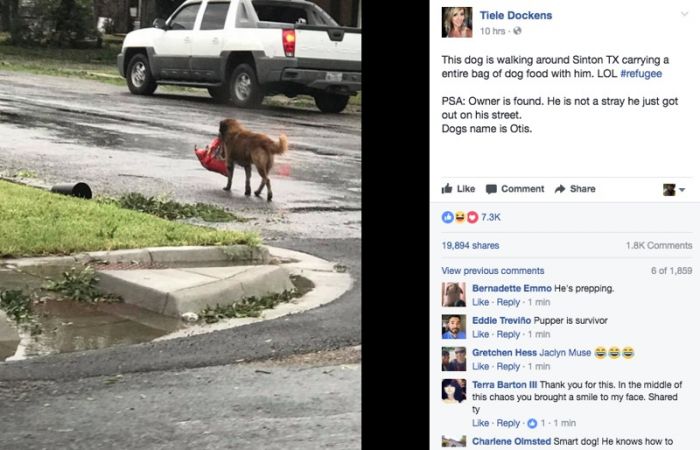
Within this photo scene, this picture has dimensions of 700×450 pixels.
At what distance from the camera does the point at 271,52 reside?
9.46 meters

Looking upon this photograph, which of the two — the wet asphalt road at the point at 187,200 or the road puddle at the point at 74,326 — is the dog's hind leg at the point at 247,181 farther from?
the road puddle at the point at 74,326

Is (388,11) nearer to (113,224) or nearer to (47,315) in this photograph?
(47,315)

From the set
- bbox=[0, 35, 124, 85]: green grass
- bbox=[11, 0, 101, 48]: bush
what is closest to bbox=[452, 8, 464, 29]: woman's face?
bbox=[11, 0, 101, 48]: bush

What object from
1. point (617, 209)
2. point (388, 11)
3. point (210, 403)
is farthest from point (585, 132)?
point (210, 403)

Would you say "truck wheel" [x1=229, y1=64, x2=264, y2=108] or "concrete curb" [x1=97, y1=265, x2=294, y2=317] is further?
"truck wheel" [x1=229, y1=64, x2=264, y2=108]

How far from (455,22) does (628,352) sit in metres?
0.34

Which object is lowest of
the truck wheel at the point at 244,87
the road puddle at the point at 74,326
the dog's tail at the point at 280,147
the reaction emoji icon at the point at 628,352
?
the road puddle at the point at 74,326

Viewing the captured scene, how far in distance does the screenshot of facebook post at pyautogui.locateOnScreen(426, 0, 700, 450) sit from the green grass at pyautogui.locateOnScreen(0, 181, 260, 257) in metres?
5.66

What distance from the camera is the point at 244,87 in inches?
Result: 381

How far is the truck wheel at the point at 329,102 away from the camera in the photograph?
10.5 meters

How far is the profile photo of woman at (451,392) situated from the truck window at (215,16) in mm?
8422

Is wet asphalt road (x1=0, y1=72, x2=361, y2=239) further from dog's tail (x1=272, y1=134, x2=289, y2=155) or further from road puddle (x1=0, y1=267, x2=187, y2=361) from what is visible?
road puddle (x1=0, y1=267, x2=187, y2=361)

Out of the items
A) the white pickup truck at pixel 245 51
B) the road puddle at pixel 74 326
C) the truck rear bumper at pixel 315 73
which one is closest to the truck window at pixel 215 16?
the white pickup truck at pixel 245 51

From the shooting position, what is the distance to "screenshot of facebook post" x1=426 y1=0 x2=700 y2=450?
3.34 ft
